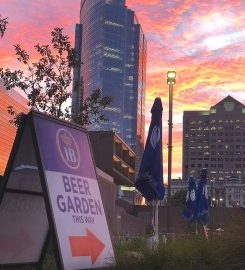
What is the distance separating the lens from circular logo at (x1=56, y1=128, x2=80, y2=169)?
7.25 metres

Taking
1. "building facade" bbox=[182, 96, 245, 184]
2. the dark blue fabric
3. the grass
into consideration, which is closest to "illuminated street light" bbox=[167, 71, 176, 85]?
the dark blue fabric

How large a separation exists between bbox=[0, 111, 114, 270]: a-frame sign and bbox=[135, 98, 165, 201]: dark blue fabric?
11.1 feet

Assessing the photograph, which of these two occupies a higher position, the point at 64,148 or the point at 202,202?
the point at 64,148

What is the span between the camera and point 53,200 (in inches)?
256

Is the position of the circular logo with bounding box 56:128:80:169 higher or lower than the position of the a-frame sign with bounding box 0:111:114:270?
higher

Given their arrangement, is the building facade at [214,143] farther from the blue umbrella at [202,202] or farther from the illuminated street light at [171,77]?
the illuminated street light at [171,77]

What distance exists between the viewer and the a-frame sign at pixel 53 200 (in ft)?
21.5

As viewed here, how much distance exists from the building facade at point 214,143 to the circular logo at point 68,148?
176m

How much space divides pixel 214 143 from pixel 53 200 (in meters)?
191

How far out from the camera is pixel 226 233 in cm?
806

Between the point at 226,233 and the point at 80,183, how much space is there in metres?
2.45

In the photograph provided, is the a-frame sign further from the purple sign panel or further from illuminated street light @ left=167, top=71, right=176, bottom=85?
illuminated street light @ left=167, top=71, right=176, bottom=85

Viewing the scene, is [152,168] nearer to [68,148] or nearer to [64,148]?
[68,148]

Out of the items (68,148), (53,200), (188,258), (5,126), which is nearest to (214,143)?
(5,126)
